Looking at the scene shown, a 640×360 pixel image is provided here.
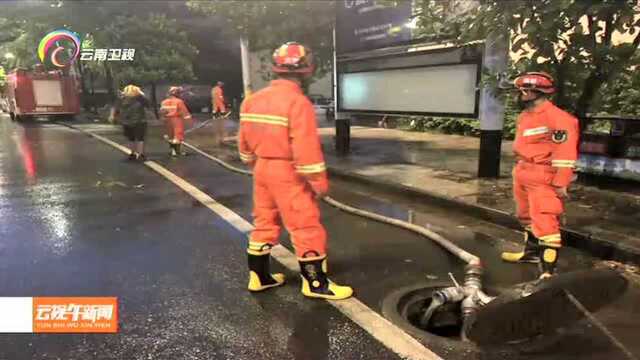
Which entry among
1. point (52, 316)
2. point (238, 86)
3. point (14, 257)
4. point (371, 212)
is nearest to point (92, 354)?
point (52, 316)

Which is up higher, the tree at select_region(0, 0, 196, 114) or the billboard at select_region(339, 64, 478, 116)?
the tree at select_region(0, 0, 196, 114)

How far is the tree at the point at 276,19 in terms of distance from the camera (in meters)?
11.7

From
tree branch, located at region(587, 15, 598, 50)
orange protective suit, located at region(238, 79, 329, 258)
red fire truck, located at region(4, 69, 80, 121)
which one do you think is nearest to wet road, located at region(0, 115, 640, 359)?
orange protective suit, located at region(238, 79, 329, 258)

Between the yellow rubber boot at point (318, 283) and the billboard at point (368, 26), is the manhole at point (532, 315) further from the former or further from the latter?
the billboard at point (368, 26)

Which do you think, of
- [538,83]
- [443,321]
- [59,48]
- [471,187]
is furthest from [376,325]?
[59,48]

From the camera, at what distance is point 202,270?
4867 mm

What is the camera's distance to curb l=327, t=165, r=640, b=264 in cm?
508

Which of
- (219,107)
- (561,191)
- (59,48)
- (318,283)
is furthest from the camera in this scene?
(59,48)

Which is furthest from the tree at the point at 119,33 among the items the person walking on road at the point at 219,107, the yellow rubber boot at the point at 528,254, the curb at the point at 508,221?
the yellow rubber boot at the point at 528,254

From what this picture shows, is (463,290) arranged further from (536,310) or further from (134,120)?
(134,120)

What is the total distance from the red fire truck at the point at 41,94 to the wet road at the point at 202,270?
20.5 metres

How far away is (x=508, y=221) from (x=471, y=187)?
1686mm

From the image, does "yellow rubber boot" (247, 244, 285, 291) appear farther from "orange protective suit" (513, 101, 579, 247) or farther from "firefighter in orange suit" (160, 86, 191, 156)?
"firefighter in orange suit" (160, 86, 191, 156)

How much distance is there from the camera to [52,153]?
13500 mm
